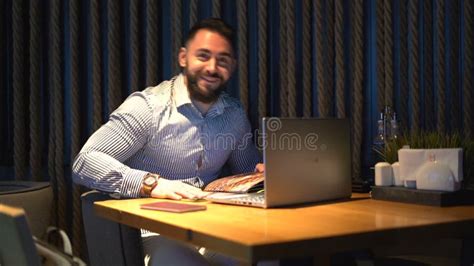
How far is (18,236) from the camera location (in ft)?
3.50

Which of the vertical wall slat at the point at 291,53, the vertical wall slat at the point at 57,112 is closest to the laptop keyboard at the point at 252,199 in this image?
the vertical wall slat at the point at 291,53

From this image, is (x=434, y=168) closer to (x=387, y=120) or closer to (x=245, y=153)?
(x=387, y=120)

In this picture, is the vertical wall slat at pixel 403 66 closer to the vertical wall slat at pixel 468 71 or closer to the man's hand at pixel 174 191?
the vertical wall slat at pixel 468 71

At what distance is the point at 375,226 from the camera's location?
48.7 inches

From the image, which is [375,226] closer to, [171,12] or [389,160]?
[389,160]

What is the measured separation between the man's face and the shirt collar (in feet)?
0.08

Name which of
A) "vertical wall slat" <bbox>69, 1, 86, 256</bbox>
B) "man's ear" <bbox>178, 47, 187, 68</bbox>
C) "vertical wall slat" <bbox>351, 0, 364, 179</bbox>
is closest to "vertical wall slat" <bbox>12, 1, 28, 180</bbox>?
"vertical wall slat" <bbox>69, 1, 86, 256</bbox>

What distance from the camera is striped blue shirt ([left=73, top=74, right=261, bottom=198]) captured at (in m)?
2.02

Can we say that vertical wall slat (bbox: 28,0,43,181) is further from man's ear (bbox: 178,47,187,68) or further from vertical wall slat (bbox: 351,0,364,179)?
vertical wall slat (bbox: 351,0,364,179)

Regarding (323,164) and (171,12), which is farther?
(171,12)

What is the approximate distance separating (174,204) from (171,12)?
46.7 inches

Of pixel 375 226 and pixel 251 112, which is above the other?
pixel 251 112

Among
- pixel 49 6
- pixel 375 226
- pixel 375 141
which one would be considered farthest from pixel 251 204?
pixel 49 6

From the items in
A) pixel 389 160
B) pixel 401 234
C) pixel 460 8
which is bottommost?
pixel 401 234
